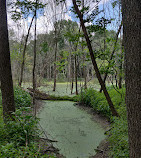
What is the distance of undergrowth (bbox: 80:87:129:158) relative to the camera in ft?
8.26

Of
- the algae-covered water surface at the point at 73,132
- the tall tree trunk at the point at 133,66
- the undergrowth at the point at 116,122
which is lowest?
the algae-covered water surface at the point at 73,132

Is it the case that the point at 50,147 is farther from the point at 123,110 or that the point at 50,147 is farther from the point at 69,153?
the point at 123,110

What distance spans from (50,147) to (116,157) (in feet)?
4.39

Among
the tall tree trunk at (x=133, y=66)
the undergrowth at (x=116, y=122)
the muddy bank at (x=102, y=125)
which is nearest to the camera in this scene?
the tall tree trunk at (x=133, y=66)

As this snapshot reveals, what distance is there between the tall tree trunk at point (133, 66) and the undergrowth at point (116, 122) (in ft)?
2.69

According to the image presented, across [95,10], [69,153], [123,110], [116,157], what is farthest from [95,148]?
[95,10]

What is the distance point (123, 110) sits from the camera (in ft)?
13.4

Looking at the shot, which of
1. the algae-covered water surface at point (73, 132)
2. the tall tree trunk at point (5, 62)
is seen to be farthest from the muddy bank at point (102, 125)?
the tall tree trunk at point (5, 62)

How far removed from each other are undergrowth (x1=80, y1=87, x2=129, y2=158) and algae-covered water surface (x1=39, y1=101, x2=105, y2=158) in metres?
0.43

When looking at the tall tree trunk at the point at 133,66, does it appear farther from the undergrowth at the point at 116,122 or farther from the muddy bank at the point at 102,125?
the muddy bank at the point at 102,125

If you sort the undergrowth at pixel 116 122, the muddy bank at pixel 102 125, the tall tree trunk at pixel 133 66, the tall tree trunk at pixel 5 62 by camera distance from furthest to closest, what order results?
the tall tree trunk at pixel 5 62 < the muddy bank at pixel 102 125 < the undergrowth at pixel 116 122 < the tall tree trunk at pixel 133 66

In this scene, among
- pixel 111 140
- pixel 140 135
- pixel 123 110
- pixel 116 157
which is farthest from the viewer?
pixel 123 110

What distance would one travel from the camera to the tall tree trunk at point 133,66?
1.46 meters

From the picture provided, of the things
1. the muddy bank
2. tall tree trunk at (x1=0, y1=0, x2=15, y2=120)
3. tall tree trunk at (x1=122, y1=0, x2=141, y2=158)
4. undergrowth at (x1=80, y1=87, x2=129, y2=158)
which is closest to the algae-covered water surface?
the muddy bank
